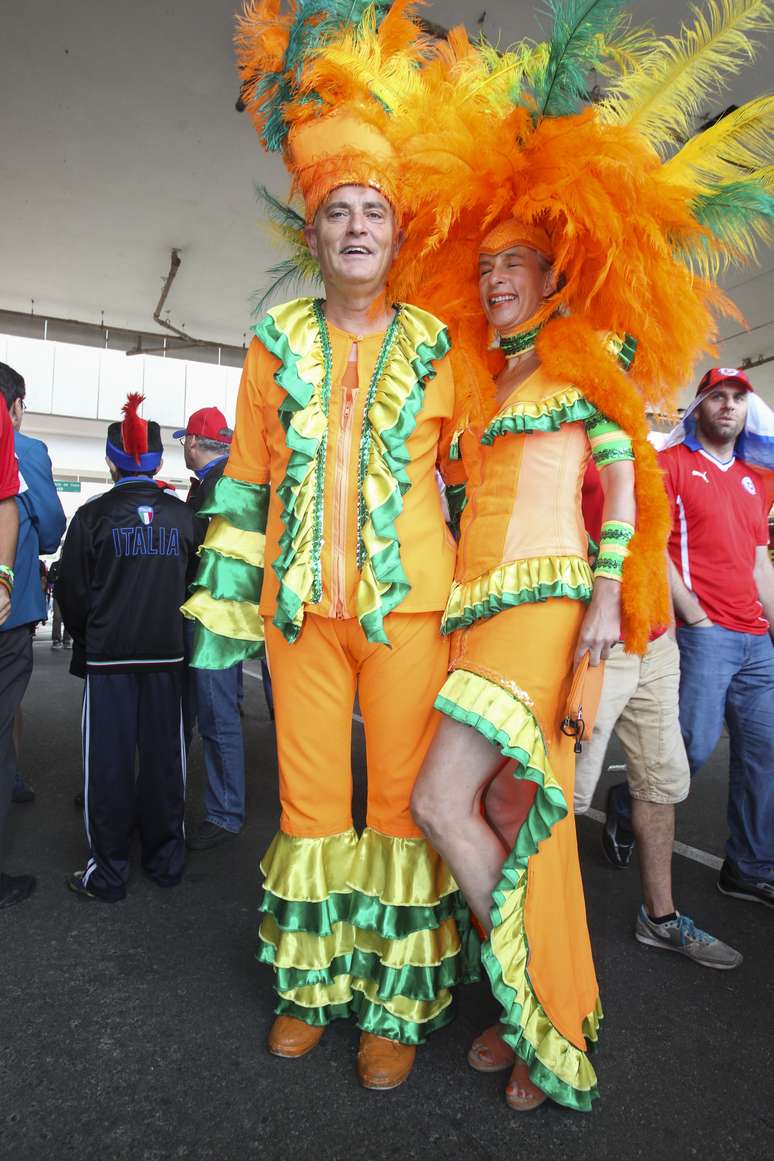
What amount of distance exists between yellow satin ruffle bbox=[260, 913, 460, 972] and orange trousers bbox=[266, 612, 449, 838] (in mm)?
248

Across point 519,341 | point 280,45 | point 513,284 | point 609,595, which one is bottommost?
point 609,595

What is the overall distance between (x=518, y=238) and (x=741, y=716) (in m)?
1.97

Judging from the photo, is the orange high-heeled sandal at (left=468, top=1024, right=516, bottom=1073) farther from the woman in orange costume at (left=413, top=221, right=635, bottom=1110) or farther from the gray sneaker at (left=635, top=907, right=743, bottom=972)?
the gray sneaker at (left=635, top=907, right=743, bottom=972)

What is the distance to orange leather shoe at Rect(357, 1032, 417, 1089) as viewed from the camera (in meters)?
1.65

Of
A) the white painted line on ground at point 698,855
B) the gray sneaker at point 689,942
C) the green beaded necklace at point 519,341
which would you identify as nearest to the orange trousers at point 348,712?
the green beaded necklace at point 519,341

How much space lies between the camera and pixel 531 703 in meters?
1.54

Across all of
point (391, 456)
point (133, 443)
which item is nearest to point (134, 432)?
A: point (133, 443)

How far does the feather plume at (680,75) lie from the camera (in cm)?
160

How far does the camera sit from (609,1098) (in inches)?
64.7

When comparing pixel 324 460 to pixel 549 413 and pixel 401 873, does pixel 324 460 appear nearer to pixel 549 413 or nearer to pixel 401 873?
pixel 549 413

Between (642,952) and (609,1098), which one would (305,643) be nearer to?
(609,1098)

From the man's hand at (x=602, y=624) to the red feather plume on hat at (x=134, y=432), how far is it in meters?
1.93

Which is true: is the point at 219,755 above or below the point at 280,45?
below

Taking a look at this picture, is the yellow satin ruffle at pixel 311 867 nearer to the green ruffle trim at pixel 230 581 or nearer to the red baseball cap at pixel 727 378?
the green ruffle trim at pixel 230 581
